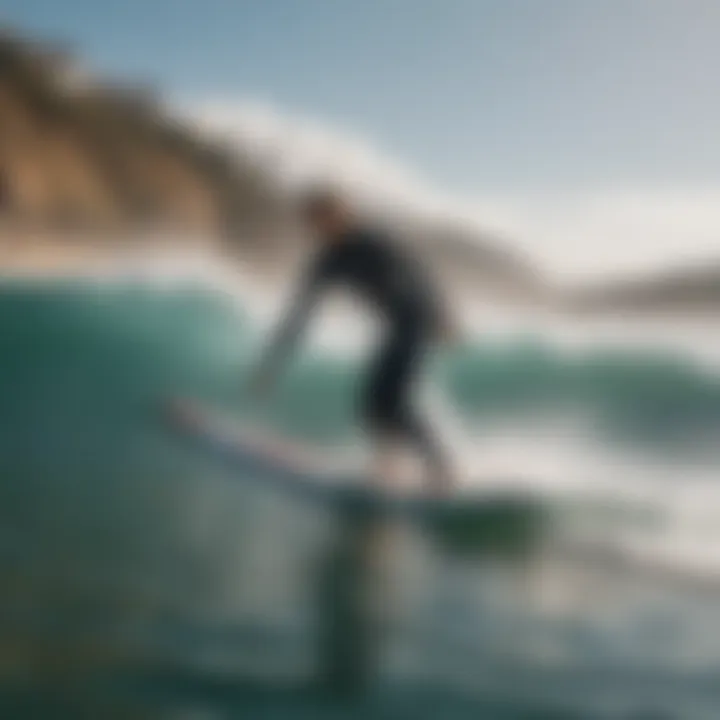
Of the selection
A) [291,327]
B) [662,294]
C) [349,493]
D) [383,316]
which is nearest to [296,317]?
[291,327]

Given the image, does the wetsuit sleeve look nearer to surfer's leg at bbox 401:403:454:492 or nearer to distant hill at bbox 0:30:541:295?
distant hill at bbox 0:30:541:295

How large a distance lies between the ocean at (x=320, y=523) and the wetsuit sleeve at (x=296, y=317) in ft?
0.09

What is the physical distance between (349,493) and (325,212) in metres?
0.39

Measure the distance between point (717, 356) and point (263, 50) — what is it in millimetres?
783

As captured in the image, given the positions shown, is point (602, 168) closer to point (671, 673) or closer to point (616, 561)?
point (616, 561)

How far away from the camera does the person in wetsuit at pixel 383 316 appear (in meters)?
1.85

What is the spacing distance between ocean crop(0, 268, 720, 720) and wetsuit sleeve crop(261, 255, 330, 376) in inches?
1.0

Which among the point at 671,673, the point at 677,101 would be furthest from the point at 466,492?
the point at 677,101

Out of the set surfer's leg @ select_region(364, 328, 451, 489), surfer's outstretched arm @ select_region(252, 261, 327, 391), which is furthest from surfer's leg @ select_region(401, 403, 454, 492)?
surfer's outstretched arm @ select_region(252, 261, 327, 391)

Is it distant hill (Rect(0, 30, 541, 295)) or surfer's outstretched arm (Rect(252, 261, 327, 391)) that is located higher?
distant hill (Rect(0, 30, 541, 295))

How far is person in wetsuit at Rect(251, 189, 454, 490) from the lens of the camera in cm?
185

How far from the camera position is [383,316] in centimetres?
186

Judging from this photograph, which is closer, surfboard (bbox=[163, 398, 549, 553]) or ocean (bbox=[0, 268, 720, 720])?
ocean (bbox=[0, 268, 720, 720])

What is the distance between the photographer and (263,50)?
6.31ft
